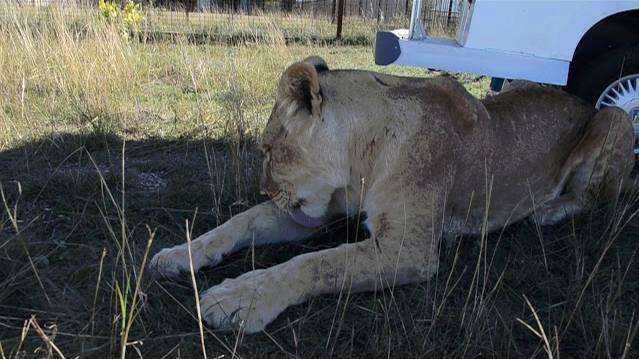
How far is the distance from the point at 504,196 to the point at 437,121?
1.86 ft

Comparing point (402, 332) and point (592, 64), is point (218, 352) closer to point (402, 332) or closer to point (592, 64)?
point (402, 332)

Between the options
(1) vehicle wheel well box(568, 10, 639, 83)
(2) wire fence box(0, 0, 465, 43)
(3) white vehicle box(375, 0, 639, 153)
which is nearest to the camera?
(3) white vehicle box(375, 0, 639, 153)

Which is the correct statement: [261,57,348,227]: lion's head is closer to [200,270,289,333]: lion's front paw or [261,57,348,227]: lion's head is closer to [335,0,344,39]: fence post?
[200,270,289,333]: lion's front paw

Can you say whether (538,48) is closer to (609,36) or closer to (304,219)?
(609,36)

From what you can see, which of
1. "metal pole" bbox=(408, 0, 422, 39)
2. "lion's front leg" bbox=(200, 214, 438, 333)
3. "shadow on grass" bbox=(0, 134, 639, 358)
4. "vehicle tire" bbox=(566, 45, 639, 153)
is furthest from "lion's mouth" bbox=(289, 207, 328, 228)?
"vehicle tire" bbox=(566, 45, 639, 153)

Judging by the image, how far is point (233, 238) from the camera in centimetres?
240

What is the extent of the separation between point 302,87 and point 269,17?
8.50 meters

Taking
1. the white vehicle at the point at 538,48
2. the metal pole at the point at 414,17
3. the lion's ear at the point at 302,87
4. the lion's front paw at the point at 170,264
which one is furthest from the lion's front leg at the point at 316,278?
the metal pole at the point at 414,17

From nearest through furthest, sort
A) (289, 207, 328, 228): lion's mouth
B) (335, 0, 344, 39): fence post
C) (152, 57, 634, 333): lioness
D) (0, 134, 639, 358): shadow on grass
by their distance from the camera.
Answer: (0, 134, 639, 358): shadow on grass → (152, 57, 634, 333): lioness → (289, 207, 328, 228): lion's mouth → (335, 0, 344, 39): fence post

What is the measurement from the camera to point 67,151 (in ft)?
12.1

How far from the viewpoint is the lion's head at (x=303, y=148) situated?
2.28 m

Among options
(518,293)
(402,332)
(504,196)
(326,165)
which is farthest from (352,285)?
(504,196)

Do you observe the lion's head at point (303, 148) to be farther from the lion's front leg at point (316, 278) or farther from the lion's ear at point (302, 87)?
the lion's front leg at point (316, 278)

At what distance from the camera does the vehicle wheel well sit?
12.1 feet
